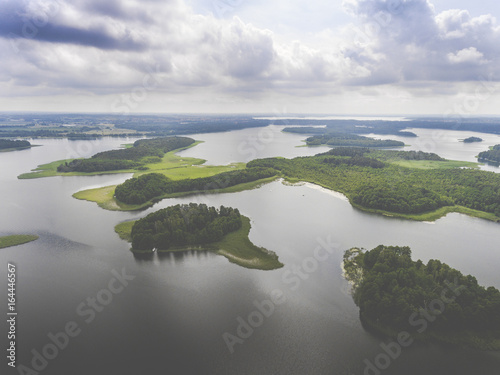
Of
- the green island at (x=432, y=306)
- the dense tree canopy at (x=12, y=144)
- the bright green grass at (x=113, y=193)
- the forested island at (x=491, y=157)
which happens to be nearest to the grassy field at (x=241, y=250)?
the green island at (x=432, y=306)

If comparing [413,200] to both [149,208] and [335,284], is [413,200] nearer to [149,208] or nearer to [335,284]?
[335,284]

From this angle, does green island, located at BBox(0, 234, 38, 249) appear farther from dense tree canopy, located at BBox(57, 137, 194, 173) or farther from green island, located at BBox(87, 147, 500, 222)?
dense tree canopy, located at BBox(57, 137, 194, 173)

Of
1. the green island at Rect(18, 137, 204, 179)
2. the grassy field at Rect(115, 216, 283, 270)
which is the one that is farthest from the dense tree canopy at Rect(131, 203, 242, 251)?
the green island at Rect(18, 137, 204, 179)

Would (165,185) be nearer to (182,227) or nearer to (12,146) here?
(182,227)

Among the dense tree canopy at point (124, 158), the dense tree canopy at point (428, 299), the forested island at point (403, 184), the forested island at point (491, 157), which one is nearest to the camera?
the dense tree canopy at point (428, 299)

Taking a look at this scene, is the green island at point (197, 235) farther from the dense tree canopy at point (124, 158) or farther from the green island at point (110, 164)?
the dense tree canopy at point (124, 158)

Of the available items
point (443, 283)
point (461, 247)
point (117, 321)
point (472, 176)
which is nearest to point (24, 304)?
point (117, 321)
